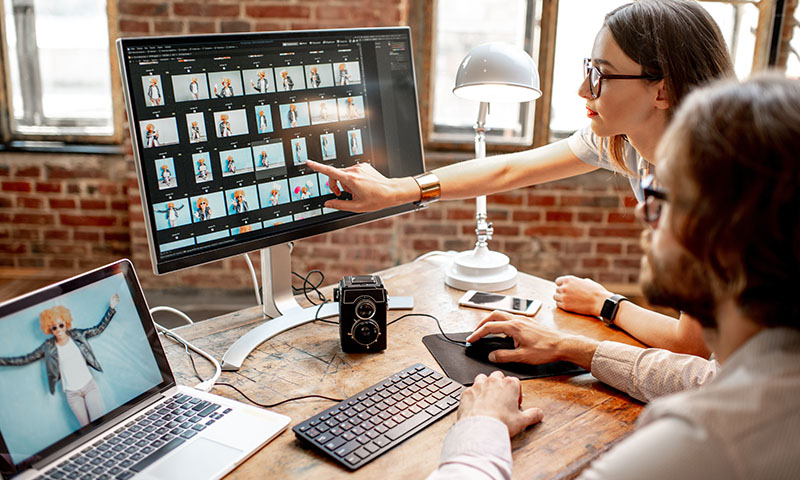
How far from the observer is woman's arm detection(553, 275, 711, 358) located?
4.31ft

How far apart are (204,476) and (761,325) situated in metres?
0.74

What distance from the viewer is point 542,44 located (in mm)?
3178

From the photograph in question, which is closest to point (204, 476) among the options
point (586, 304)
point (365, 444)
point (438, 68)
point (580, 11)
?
point (365, 444)

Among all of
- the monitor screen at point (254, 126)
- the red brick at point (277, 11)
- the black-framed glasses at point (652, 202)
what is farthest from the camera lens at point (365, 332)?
the red brick at point (277, 11)

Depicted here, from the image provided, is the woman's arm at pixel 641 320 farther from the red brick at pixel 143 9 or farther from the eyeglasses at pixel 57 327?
the red brick at pixel 143 9

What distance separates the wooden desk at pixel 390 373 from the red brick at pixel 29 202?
2371 millimetres

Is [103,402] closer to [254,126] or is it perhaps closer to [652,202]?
[254,126]

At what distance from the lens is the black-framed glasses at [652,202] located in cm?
Result: 81

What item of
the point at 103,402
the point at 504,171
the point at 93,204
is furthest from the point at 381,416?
the point at 93,204

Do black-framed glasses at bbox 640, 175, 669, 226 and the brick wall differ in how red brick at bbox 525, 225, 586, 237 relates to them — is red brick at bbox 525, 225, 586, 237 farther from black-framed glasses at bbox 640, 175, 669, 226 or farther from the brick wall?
black-framed glasses at bbox 640, 175, 669, 226

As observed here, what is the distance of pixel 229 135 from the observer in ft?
4.22

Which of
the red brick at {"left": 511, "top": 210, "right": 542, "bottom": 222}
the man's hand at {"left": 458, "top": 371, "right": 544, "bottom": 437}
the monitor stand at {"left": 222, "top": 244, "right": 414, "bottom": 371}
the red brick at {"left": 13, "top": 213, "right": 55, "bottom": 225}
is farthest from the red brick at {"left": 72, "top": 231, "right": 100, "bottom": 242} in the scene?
the man's hand at {"left": 458, "top": 371, "right": 544, "bottom": 437}

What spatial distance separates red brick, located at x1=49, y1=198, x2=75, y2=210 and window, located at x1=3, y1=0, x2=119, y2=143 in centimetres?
32

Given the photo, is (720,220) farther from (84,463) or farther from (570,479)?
(84,463)
